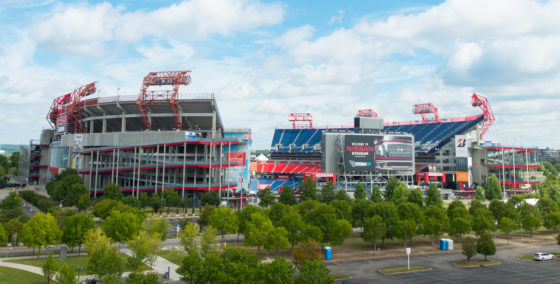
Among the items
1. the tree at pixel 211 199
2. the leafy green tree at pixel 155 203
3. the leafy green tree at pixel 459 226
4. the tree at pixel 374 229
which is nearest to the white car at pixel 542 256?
the leafy green tree at pixel 459 226

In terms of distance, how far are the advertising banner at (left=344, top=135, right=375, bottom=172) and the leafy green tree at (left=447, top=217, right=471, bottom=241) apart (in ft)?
184

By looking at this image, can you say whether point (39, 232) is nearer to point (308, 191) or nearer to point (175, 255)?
point (175, 255)

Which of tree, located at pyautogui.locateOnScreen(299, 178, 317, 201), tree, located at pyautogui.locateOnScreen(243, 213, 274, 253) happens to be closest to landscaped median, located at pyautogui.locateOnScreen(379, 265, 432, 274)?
tree, located at pyautogui.locateOnScreen(243, 213, 274, 253)

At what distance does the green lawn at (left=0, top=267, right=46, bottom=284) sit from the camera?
3459cm

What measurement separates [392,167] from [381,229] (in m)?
67.8

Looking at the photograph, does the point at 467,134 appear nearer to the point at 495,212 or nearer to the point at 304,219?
the point at 495,212

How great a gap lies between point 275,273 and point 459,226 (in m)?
35.4

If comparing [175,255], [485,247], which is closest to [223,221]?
[175,255]

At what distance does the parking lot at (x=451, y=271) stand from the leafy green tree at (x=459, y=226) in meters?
3.71

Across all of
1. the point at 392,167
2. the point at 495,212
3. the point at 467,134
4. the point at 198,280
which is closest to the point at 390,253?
the point at 495,212

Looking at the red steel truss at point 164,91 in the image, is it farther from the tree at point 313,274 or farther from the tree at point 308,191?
the tree at point 313,274

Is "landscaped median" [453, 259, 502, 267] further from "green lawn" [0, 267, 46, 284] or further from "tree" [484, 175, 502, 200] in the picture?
"tree" [484, 175, 502, 200]

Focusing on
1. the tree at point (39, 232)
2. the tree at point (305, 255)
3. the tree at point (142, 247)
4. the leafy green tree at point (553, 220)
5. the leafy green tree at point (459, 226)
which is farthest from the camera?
the leafy green tree at point (553, 220)

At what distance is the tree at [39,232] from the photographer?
41125 mm
